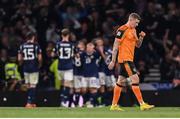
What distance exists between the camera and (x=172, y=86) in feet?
66.9

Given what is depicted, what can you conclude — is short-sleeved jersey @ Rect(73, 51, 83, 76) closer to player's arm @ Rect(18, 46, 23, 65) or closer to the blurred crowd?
the blurred crowd

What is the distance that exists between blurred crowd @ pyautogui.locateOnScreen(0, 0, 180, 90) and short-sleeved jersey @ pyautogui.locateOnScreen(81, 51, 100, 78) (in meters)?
1.39

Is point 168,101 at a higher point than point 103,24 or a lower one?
lower

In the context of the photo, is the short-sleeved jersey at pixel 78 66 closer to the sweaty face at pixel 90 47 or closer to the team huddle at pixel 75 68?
Result: the team huddle at pixel 75 68

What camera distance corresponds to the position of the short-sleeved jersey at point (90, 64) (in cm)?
1945

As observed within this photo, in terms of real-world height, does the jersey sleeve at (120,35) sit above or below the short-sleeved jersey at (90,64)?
above

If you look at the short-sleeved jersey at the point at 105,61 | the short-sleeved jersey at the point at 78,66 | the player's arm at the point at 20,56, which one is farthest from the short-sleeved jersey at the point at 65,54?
the short-sleeved jersey at the point at 105,61

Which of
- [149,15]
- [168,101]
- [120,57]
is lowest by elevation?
[168,101]

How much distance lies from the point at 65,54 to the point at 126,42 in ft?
11.9

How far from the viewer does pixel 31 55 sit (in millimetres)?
18531

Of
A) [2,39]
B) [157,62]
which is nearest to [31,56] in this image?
[2,39]

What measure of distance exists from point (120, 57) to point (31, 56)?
12.4 feet

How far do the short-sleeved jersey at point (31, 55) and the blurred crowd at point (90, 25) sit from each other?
83.3 inches

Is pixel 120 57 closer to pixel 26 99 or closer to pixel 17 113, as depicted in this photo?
pixel 17 113
